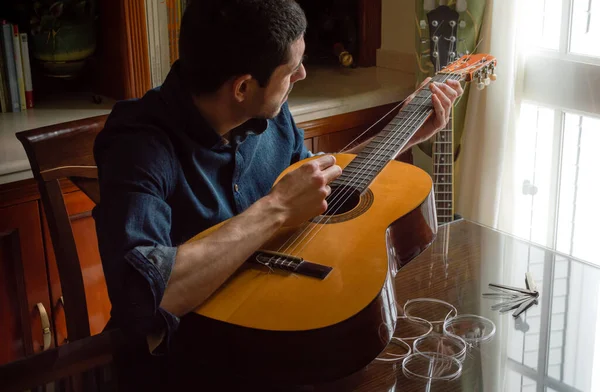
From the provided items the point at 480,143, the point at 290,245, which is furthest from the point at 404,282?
the point at 480,143

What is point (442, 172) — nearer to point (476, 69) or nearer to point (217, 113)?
point (476, 69)

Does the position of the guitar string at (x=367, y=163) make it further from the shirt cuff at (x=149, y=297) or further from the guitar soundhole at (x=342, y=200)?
the shirt cuff at (x=149, y=297)

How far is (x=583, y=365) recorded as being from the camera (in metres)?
1.07

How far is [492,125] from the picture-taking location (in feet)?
6.54

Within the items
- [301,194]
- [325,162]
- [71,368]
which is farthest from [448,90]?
[71,368]

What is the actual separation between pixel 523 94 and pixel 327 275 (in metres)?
1.21

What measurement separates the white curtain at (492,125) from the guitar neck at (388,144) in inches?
18.2

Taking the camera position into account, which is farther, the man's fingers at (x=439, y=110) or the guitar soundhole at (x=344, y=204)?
the man's fingers at (x=439, y=110)

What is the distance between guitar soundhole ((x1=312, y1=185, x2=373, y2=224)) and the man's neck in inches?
7.8

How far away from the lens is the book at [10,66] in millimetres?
1984

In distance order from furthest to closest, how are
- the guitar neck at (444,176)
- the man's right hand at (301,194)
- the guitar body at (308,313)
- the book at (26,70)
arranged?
the book at (26,70) → the guitar neck at (444,176) → the man's right hand at (301,194) → the guitar body at (308,313)

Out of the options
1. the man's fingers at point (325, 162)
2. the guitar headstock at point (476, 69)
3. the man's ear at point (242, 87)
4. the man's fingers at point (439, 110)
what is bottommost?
the man's fingers at point (325, 162)

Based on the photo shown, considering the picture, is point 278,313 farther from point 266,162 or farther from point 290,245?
point 266,162

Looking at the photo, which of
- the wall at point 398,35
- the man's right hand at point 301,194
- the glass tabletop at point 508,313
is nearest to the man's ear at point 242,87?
the man's right hand at point 301,194
